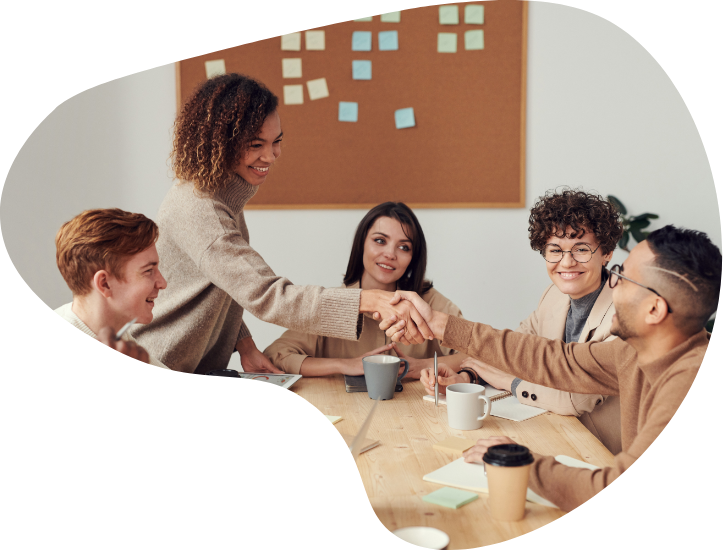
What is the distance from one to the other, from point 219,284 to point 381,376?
35cm

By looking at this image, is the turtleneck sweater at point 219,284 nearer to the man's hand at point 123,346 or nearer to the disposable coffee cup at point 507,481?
the man's hand at point 123,346

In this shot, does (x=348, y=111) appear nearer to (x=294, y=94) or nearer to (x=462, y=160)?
(x=294, y=94)

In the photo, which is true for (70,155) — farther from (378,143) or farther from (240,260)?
(378,143)

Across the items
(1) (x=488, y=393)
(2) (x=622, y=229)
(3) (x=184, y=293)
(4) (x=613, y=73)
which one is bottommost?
(1) (x=488, y=393)

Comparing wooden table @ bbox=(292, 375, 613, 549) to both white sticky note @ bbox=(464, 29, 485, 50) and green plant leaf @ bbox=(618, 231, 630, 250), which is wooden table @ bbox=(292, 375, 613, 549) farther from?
white sticky note @ bbox=(464, 29, 485, 50)

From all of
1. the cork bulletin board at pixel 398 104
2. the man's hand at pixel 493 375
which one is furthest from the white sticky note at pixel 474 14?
the man's hand at pixel 493 375

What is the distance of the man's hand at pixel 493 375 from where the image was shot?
3.95ft

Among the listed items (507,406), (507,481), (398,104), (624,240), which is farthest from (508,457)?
(398,104)

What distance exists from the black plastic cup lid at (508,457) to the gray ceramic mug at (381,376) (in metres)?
0.30

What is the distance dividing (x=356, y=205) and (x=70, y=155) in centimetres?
53

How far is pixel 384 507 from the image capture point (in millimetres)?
1004

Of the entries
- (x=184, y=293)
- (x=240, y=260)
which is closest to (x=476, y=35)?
(x=240, y=260)

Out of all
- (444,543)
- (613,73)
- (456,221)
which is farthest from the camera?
(456,221)

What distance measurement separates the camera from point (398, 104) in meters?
1.18
